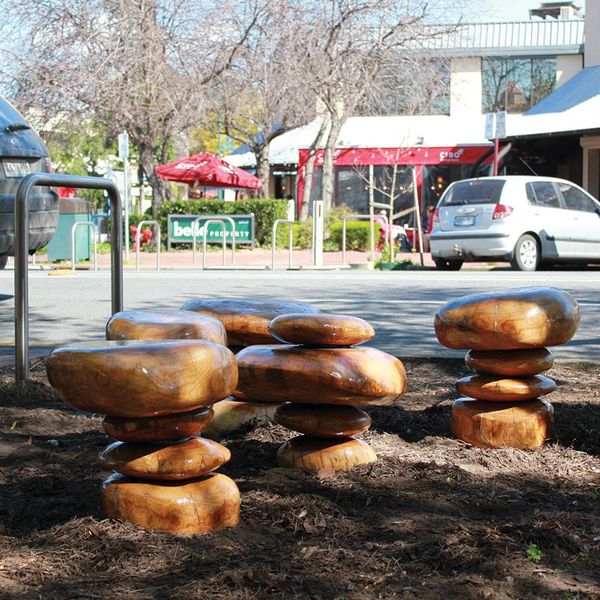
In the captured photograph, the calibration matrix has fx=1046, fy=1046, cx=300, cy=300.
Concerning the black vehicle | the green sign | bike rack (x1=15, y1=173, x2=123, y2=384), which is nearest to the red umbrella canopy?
the green sign

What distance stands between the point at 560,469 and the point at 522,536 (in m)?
0.91

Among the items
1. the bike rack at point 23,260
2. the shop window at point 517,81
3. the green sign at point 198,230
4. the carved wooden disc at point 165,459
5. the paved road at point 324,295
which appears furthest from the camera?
the shop window at point 517,81

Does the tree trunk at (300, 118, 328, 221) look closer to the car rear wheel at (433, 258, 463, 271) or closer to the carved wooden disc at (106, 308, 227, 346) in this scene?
the car rear wheel at (433, 258, 463, 271)

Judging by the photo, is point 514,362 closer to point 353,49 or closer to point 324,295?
point 324,295

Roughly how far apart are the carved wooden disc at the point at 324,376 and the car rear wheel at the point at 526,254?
14.1 metres

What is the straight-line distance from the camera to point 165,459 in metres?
3.14

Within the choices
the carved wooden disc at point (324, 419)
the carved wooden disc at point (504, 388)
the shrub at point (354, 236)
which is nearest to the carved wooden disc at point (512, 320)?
the carved wooden disc at point (504, 388)

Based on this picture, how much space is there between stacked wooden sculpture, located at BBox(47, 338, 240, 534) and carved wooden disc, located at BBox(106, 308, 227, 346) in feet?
1.61

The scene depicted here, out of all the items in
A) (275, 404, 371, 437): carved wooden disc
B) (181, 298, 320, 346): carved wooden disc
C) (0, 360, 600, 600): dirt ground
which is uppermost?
(181, 298, 320, 346): carved wooden disc

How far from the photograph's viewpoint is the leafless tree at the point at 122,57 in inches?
1063

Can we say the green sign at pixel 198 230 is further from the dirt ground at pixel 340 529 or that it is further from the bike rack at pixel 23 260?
the dirt ground at pixel 340 529

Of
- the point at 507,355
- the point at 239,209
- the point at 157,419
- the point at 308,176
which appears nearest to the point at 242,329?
the point at 507,355

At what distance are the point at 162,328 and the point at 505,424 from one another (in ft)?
4.69

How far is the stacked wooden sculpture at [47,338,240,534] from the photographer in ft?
9.94
